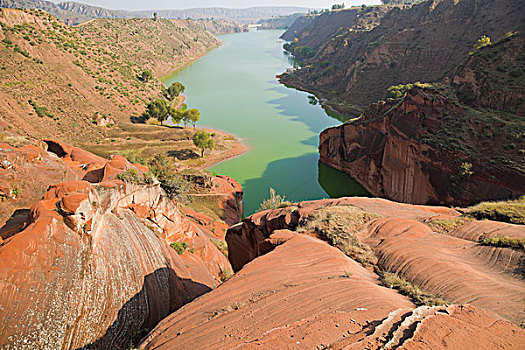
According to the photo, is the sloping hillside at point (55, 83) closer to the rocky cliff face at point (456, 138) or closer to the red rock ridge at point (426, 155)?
the red rock ridge at point (426, 155)

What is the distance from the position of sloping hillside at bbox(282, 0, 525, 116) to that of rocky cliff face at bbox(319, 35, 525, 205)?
99.1 feet

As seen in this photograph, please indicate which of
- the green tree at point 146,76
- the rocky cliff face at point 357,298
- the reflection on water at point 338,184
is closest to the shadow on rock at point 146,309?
the rocky cliff face at point 357,298

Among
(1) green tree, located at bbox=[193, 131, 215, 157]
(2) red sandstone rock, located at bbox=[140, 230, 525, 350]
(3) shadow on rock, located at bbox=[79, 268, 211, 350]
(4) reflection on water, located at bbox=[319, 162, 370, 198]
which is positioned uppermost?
(2) red sandstone rock, located at bbox=[140, 230, 525, 350]

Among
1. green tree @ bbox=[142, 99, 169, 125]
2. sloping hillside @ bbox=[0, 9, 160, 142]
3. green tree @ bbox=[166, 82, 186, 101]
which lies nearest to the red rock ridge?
green tree @ bbox=[142, 99, 169, 125]

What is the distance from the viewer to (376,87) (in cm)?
6394

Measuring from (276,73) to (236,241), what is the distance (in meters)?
93.7

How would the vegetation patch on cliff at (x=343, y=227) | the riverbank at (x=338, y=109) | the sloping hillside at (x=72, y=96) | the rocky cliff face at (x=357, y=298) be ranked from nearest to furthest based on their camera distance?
the rocky cliff face at (x=357, y=298), the vegetation patch on cliff at (x=343, y=227), the sloping hillside at (x=72, y=96), the riverbank at (x=338, y=109)

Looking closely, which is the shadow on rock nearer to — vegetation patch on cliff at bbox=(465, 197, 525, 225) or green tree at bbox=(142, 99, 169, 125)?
vegetation patch on cliff at bbox=(465, 197, 525, 225)

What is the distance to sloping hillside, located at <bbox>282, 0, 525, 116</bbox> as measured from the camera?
53625mm

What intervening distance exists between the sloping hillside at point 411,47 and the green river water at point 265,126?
9087 millimetres

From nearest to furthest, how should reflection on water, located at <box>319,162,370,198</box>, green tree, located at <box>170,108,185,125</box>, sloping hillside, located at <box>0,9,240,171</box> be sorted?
reflection on water, located at <box>319,162,370,198</box>
sloping hillside, located at <box>0,9,240,171</box>
green tree, located at <box>170,108,185,125</box>

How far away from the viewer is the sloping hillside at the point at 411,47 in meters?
53.6

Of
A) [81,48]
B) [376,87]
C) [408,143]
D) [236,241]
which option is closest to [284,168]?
[408,143]

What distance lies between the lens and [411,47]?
61.8 metres
